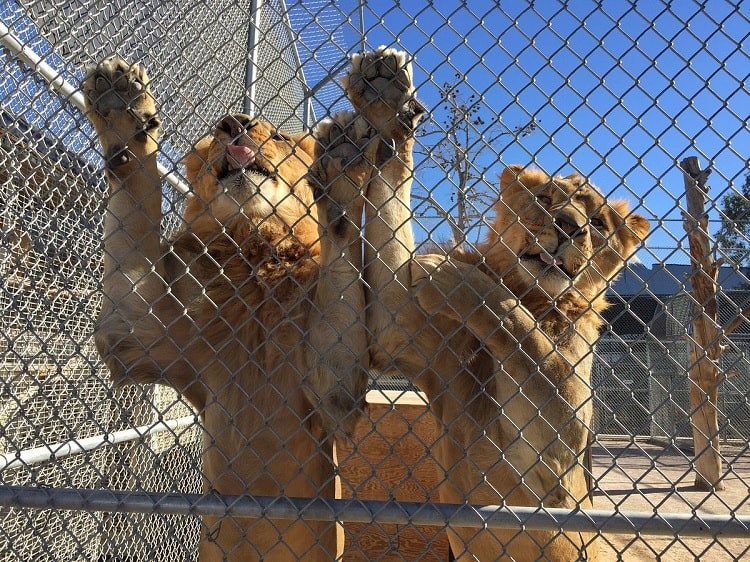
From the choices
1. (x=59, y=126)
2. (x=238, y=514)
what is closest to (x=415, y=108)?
(x=238, y=514)

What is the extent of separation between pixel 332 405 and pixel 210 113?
10.9ft

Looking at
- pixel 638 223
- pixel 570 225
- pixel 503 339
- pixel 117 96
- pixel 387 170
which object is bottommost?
pixel 503 339

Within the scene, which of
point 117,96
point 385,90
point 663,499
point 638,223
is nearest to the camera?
point 663,499

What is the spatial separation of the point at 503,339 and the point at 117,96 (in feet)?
7.05

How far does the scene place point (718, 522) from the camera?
2072 mm

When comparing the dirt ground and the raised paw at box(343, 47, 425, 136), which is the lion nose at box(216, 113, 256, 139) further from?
the dirt ground

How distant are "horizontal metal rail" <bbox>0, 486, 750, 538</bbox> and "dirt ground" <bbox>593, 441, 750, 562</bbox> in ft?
0.31

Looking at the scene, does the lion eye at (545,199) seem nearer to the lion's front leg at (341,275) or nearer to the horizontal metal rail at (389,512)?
the lion's front leg at (341,275)

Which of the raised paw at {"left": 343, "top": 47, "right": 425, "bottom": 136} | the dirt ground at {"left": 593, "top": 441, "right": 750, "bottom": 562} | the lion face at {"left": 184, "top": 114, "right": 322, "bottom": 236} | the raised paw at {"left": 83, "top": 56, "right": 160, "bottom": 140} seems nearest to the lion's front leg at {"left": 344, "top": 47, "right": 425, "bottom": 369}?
the raised paw at {"left": 343, "top": 47, "right": 425, "bottom": 136}

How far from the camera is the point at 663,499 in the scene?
8.27ft

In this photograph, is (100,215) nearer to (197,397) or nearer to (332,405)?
(197,397)

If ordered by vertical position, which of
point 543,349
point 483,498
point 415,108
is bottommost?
point 483,498

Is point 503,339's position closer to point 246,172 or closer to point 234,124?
point 246,172

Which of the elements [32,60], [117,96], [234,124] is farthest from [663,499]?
[32,60]
